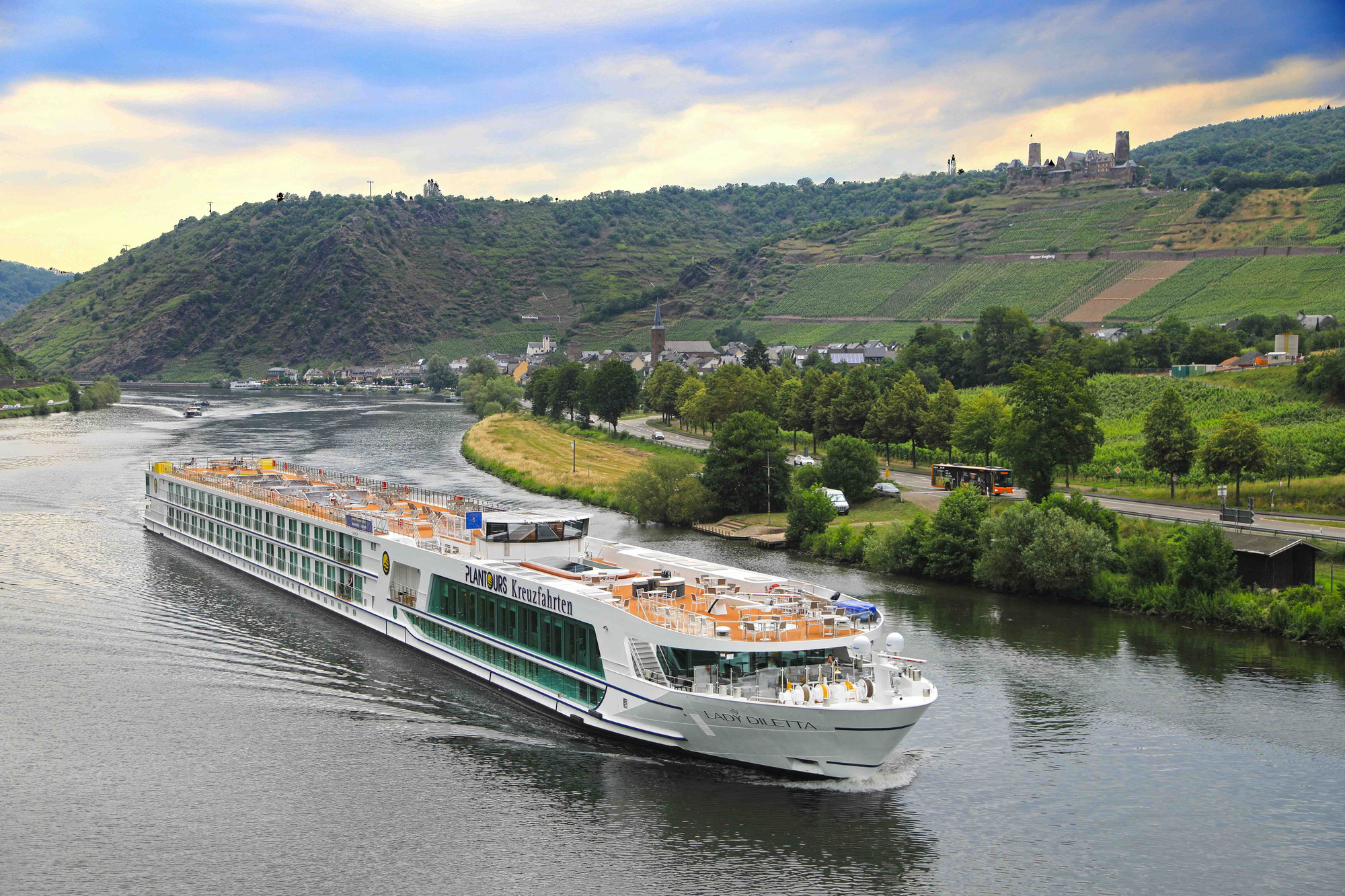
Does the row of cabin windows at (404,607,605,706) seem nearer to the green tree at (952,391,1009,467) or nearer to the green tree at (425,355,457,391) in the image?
the green tree at (952,391,1009,467)

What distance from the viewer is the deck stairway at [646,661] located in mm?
25625

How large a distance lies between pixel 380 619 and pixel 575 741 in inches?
497

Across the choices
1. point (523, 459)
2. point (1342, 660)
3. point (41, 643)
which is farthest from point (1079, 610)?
point (523, 459)

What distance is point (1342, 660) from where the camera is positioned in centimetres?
3375

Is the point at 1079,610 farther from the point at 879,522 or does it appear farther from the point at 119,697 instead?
the point at 119,697

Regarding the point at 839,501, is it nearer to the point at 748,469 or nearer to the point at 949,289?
the point at 748,469

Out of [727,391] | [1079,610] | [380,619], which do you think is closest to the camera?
[380,619]

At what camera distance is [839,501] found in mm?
59125

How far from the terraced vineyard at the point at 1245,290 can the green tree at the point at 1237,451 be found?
69.1 m

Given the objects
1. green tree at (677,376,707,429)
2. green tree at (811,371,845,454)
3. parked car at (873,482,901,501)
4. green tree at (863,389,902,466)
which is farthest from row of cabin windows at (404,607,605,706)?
green tree at (677,376,707,429)

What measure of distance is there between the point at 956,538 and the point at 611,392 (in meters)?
61.7

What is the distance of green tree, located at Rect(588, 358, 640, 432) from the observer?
105062mm

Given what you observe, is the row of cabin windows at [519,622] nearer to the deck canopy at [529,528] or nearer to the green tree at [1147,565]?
the deck canopy at [529,528]

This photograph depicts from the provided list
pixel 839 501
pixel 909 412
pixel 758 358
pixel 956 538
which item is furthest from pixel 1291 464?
pixel 758 358
